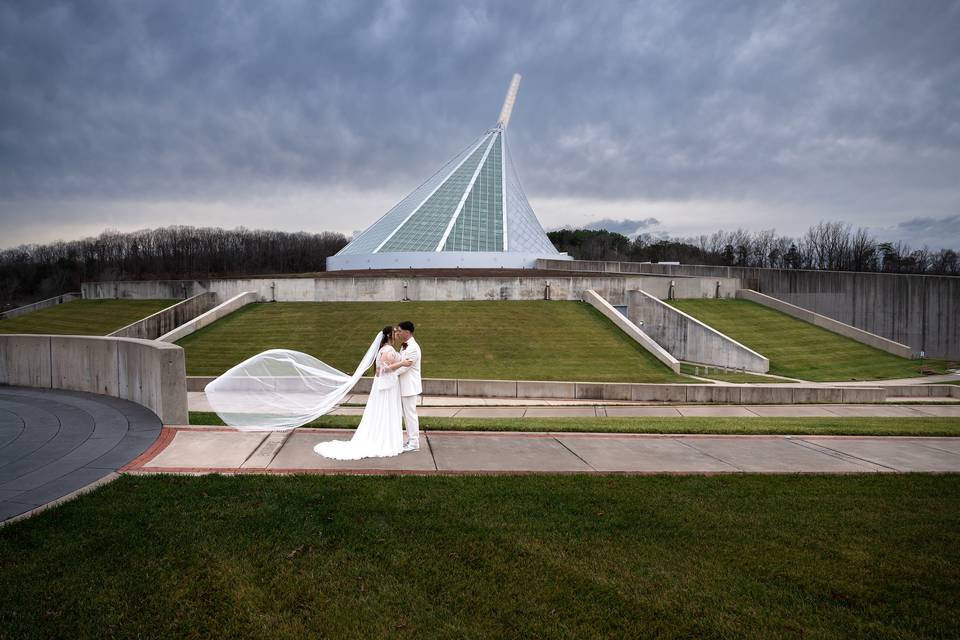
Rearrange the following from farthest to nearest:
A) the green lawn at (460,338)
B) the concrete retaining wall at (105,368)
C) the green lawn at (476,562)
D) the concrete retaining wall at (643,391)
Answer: the green lawn at (460,338) < the concrete retaining wall at (643,391) < the concrete retaining wall at (105,368) < the green lawn at (476,562)

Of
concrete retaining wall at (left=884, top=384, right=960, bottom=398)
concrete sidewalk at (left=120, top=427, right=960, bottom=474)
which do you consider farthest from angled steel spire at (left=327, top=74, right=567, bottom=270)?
concrete sidewalk at (left=120, top=427, right=960, bottom=474)

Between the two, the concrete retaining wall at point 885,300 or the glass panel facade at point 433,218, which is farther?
the glass panel facade at point 433,218

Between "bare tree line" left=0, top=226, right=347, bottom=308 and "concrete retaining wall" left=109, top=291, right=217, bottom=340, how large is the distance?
50.8 meters

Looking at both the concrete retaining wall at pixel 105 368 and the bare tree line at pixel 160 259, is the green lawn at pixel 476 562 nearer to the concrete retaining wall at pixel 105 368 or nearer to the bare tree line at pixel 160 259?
the concrete retaining wall at pixel 105 368

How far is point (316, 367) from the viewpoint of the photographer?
877 centimetres


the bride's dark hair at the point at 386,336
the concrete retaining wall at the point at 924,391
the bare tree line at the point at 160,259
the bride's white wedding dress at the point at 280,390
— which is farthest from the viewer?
the bare tree line at the point at 160,259

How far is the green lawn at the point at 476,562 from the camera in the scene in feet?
12.0

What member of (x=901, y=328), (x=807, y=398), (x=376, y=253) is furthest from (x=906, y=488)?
(x=376, y=253)

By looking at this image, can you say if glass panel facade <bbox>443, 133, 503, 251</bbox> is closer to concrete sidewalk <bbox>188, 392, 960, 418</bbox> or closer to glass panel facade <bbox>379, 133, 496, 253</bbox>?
glass panel facade <bbox>379, 133, 496, 253</bbox>

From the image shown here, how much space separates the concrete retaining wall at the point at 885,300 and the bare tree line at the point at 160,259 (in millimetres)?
63434

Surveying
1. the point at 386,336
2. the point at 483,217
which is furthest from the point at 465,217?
the point at 386,336

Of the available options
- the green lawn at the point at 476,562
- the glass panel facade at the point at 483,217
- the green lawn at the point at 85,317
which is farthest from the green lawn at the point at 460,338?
the glass panel facade at the point at 483,217

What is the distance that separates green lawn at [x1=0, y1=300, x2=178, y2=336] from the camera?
23.5 m

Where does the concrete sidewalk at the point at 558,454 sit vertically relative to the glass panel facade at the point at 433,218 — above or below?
below
